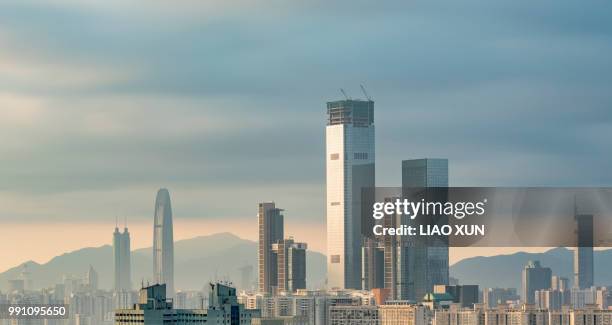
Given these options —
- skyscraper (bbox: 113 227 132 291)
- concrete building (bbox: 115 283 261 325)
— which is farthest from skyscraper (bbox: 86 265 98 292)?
concrete building (bbox: 115 283 261 325)

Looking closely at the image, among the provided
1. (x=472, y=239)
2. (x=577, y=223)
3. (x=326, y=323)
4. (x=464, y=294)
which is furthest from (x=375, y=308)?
(x=472, y=239)

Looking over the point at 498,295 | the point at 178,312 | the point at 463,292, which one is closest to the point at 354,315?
the point at 463,292

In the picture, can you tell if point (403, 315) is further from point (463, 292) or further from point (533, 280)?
point (533, 280)

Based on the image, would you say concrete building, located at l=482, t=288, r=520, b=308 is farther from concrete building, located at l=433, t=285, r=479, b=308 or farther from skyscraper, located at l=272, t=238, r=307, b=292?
skyscraper, located at l=272, t=238, r=307, b=292

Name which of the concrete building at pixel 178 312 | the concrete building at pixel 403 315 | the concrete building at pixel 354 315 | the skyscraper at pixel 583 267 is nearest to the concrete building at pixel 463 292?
the skyscraper at pixel 583 267

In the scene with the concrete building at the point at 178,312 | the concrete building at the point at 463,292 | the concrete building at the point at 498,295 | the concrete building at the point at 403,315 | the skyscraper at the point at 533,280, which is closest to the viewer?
the concrete building at the point at 178,312

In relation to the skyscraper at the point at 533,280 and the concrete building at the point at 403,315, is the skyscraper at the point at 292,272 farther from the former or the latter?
the concrete building at the point at 403,315
